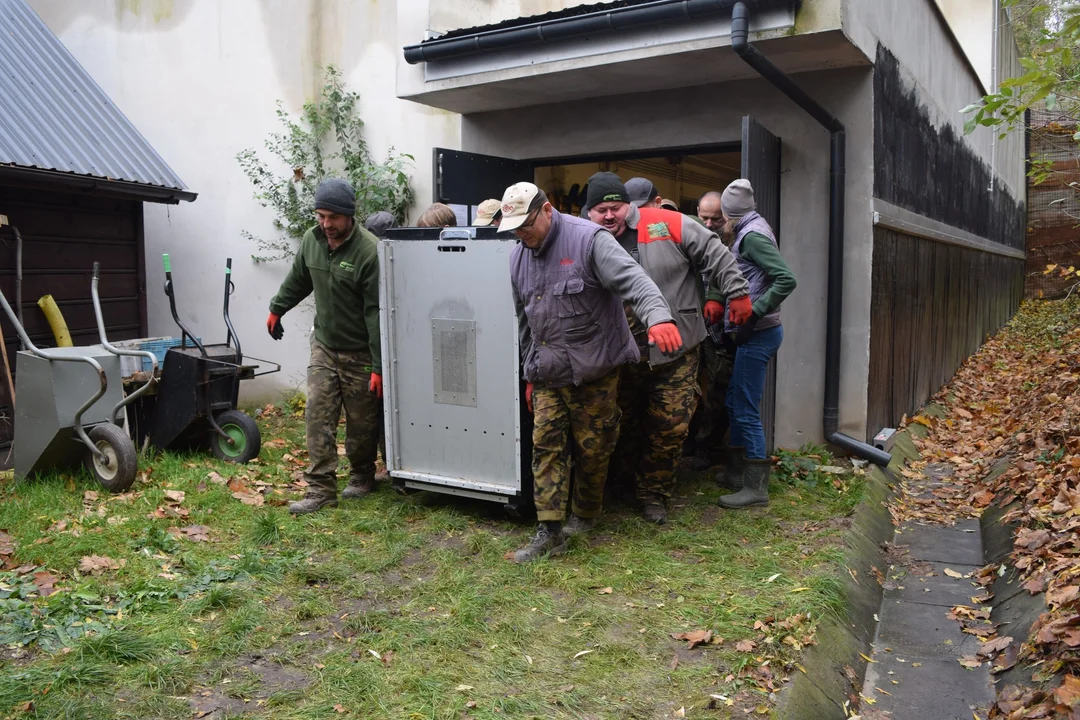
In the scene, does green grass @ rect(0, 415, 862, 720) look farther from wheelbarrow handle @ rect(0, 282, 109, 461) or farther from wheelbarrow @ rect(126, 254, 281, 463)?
wheelbarrow @ rect(126, 254, 281, 463)

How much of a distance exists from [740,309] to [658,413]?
841 mm

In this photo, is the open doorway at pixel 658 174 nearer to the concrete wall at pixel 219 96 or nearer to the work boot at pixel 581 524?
the concrete wall at pixel 219 96

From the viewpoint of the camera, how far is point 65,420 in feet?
21.6

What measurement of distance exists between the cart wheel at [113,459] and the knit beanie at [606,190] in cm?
385

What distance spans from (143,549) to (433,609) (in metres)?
1.92

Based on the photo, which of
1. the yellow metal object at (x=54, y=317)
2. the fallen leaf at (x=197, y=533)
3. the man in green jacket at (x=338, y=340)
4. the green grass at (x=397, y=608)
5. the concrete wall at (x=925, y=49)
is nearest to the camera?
the green grass at (x=397, y=608)

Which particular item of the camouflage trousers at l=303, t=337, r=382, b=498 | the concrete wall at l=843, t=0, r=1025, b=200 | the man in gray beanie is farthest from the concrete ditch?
the concrete wall at l=843, t=0, r=1025, b=200

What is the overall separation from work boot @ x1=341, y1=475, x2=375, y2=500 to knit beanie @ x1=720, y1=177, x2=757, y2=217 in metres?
3.22

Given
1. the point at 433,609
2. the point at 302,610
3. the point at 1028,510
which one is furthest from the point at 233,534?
the point at 1028,510

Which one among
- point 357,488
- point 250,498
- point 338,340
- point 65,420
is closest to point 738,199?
point 338,340

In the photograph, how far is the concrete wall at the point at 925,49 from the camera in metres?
6.59

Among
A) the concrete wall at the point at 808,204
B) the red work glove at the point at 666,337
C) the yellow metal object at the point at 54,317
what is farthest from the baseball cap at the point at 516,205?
the yellow metal object at the point at 54,317

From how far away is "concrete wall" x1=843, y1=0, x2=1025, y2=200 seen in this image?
6586mm

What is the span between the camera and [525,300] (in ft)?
16.7
